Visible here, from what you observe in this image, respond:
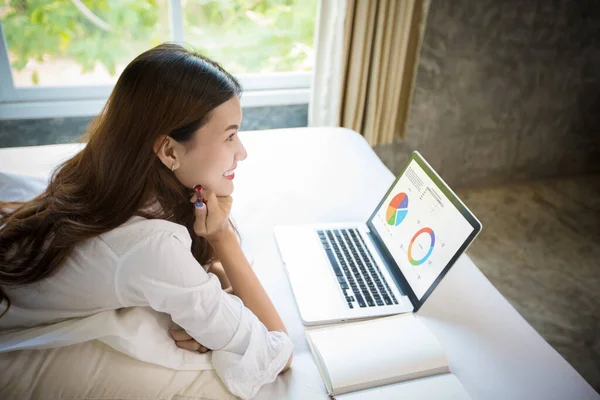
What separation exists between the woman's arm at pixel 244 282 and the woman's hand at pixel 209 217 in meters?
0.02

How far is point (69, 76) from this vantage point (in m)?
2.37

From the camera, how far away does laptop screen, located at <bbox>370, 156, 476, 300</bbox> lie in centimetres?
113

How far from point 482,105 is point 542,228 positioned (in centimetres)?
74

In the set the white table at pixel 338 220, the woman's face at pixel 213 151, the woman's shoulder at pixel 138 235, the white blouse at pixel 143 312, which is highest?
the woman's face at pixel 213 151

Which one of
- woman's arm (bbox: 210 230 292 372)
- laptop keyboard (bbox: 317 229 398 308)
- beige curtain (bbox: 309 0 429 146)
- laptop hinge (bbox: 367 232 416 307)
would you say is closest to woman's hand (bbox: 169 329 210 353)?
woman's arm (bbox: 210 230 292 372)

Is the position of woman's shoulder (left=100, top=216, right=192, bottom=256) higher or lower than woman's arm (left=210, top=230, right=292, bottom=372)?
higher

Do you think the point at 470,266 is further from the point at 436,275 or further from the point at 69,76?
the point at 69,76

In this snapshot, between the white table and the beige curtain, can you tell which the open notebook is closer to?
the white table

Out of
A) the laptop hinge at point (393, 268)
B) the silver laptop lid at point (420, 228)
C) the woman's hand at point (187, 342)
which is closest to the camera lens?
the woman's hand at point (187, 342)

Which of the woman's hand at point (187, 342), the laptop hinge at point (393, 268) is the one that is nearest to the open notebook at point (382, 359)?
A: the laptop hinge at point (393, 268)

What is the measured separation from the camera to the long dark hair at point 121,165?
3.05 feet

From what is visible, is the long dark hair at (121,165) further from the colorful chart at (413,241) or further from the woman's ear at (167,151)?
the colorful chart at (413,241)

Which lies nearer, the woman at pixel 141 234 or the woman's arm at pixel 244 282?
the woman at pixel 141 234

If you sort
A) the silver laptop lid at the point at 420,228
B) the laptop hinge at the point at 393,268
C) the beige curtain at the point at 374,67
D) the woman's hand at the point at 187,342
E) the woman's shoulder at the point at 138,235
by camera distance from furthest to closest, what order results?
the beige curtain at the point at 374,67 → the laptop hinge at the point at 393,268 → the silver laptop lid at the point at 420,228 → the woman's hand at the point at 187,342 → the woman's shoulder at the point at 138,235
